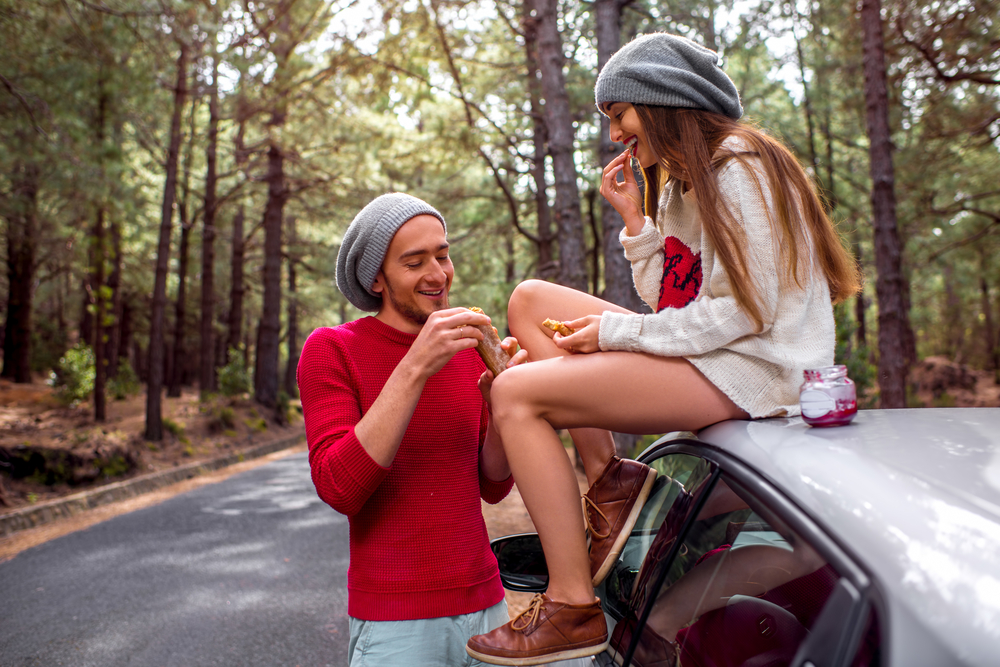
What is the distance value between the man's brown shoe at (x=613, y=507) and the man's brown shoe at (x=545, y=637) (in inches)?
6.1

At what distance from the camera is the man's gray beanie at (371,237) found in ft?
7.29

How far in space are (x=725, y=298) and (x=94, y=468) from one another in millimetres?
11559

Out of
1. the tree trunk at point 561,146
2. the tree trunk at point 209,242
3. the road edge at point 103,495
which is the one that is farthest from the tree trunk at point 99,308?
the tree trunk at point 561,146

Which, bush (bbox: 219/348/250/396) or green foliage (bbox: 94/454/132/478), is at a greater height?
bush (bbox: 219/348/250/396)

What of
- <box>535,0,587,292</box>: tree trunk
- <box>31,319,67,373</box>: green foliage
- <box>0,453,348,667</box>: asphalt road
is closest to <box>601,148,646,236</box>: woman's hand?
<box>0,453,348,667</box>: asphalt road

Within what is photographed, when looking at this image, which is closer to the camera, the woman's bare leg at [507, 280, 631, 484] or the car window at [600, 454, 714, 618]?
the car window at [600, 454, 714, 618]

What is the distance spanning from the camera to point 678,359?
1994 mm

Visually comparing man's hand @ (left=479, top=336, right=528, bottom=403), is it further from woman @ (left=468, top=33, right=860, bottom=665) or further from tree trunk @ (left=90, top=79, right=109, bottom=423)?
tree trunk @ (left=90, top=79, right=109, bottom=423)

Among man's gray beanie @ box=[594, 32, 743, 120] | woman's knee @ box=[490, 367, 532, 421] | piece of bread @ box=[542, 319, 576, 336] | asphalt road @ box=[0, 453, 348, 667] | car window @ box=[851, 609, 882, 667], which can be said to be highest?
man's gray beanie @ box=[594, 32, 743, 120]

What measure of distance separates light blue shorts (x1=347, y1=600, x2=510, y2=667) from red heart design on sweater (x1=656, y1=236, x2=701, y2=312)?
1.14 m

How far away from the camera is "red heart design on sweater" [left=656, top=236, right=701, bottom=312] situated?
7.29 feet

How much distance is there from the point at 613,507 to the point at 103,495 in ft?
34.5

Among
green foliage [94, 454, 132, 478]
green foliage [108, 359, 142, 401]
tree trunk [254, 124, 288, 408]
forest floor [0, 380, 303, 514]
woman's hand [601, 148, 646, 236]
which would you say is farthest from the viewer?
green foliage [108, 359, 142, 401]

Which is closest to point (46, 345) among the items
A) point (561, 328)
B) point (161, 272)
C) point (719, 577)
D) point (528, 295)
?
point (161, 272)
